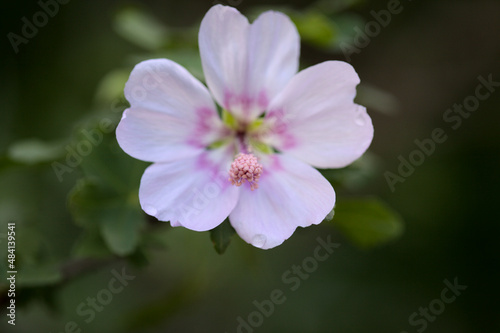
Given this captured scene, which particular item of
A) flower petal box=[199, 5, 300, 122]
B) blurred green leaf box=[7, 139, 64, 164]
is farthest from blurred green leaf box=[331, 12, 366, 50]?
blurred green leaf box=[7, 139, 64, 164]

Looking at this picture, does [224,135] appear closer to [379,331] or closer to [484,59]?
[379,331]

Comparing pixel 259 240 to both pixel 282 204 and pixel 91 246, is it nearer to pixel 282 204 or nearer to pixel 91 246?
pixel 282 204

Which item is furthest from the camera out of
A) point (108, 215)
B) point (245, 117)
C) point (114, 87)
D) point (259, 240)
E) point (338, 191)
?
point (338, 191)

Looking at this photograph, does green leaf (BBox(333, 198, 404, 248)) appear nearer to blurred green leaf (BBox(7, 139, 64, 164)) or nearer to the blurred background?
the blurred background

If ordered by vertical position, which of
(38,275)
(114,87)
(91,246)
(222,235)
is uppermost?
(222,235)

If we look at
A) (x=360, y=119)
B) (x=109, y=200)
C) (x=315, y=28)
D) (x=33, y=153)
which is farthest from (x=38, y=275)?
(x=315, y=28)

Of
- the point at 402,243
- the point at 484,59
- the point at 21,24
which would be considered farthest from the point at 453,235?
the point at 21,24

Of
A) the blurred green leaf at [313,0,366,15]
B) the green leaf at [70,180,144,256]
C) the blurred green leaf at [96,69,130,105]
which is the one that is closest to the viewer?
the green leaf at [70,180,144,256]

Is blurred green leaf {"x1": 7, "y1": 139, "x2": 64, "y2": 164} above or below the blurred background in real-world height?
above
